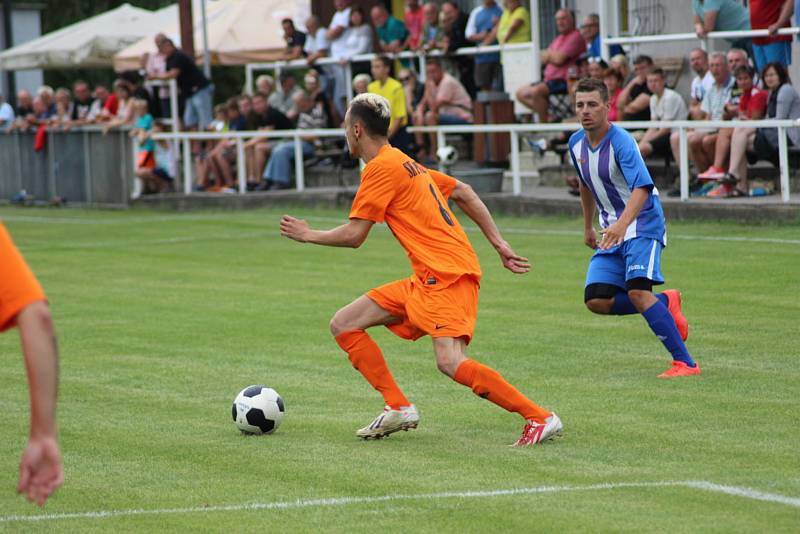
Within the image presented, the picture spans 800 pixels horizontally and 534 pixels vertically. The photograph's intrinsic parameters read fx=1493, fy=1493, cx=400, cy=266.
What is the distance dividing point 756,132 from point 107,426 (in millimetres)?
11098

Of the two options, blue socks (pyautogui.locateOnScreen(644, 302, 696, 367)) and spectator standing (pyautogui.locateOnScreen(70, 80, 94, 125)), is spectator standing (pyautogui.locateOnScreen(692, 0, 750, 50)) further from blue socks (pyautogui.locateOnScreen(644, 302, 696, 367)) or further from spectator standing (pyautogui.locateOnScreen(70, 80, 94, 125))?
spectator standing (pyautogui.locateOnScreen(70, 80, 94, 125))

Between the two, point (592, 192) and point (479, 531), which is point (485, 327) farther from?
point (479, 531)

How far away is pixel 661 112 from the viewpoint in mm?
18891

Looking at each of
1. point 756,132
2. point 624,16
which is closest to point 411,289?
point 756,132

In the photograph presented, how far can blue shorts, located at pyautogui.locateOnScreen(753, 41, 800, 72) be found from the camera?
18609 mm

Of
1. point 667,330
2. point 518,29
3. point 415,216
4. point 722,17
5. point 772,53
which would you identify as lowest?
point 667,330

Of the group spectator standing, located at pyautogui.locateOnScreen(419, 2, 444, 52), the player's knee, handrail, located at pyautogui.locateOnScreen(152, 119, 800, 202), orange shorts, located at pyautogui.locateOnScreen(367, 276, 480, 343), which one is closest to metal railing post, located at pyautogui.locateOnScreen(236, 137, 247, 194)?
handrail, located at pyautogui.locateOnScreen(152, 119, 800, 202)

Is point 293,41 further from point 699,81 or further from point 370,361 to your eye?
point 370,361

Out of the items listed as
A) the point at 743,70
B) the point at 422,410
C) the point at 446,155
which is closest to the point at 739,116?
the point at 743,70

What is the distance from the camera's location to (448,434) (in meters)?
7.67

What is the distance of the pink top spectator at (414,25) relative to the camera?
24.9 meters

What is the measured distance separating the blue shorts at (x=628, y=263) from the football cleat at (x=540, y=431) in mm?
2227

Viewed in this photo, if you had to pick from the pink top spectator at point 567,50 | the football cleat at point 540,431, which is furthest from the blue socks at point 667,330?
the pink top spectator at point 567,50

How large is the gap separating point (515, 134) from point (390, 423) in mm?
13536
